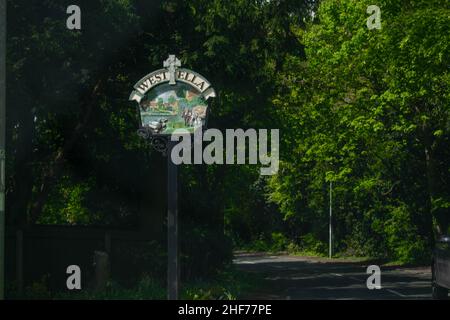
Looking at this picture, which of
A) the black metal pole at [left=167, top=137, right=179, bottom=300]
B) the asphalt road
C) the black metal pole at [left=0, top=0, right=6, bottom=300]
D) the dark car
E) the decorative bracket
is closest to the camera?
the black metal pole at [left=0, top=0, right=6, bottom=300]

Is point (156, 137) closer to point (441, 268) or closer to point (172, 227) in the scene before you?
point (172, 227)

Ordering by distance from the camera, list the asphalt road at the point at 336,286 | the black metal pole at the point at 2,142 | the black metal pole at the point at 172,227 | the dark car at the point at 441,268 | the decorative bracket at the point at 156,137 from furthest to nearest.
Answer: the asphalt road at the point at 336,286 → the dark car at the point at 441,268 → the decorative bracket at the point at 156,137 → the black metal pole at the point at 172,227 → the black metal pole at the point at 2,142

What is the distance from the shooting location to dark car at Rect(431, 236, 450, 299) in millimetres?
18562

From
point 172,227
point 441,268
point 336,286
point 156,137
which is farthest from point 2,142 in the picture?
point 336,286

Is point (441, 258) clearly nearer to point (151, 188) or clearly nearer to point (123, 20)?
point (151, 188)

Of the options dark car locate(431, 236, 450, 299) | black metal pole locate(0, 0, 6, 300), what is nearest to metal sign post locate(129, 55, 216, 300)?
black metal pole locate(0, 0, 6, 300)

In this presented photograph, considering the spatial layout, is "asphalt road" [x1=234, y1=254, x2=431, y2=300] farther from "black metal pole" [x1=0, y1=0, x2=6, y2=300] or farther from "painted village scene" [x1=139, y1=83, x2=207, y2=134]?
"black metal pole" [x1=0, y1=0, x2=6, y2=300]

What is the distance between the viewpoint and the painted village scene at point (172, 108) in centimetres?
1666

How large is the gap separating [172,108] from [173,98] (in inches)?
7.8

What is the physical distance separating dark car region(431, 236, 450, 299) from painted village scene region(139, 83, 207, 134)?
6051mm

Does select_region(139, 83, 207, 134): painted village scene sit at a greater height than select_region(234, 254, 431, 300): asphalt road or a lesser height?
greater

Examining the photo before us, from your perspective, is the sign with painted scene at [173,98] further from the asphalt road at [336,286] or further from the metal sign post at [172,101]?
the asphalt road at [336,286]

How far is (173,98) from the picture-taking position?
55.4 ft

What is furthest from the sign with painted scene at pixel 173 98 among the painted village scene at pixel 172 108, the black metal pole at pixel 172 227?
the black metal pole at pixel 172 227
